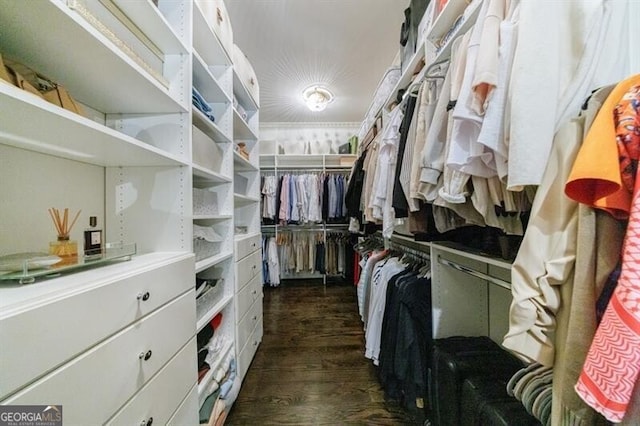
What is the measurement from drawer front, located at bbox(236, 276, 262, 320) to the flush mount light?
7.26 ft

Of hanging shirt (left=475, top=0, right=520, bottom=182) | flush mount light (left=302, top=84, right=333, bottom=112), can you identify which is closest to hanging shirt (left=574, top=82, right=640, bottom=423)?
hanging shirt (left=475, top=0, right=520, bottom=182)

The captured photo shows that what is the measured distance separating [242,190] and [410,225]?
166 centimetres

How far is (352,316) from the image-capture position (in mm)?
2617

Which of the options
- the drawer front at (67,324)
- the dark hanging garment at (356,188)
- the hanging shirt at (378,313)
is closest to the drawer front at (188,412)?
the drawer front at (67,324)

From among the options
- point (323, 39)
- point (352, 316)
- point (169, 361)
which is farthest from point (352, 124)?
point (169, 361)

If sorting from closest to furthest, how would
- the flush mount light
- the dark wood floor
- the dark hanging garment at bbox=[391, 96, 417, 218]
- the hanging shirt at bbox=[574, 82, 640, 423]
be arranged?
the hanging shirt at bbox=[574, 82, 640, 423], the dark hanging garment at bbox=[391, 96, 417, 218], the dark wood floor, the flush mount light

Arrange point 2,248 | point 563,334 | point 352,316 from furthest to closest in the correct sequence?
point 352,316, point 2,248, point 563,334

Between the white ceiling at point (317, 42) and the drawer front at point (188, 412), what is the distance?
2.36 meters

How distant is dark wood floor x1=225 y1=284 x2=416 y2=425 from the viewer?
4.51ft

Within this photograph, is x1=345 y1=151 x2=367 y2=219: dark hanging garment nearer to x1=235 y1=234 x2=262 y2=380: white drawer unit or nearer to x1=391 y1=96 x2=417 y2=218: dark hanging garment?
x1=235 y1=234 x2=262 y2=380: white drawer unit

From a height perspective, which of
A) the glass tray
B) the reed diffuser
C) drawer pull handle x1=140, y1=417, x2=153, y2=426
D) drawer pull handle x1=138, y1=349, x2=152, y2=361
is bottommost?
drawer pull handle x1=140, y1=417, x2=153, y2=426

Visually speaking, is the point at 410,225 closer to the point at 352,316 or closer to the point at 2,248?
the point at 2,248

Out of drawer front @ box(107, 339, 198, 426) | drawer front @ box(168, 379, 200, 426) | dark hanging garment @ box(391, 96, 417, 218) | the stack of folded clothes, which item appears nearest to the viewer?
drawer front @ box(107, 339, 198, 426)

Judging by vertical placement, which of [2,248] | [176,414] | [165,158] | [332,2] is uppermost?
[332,2]
